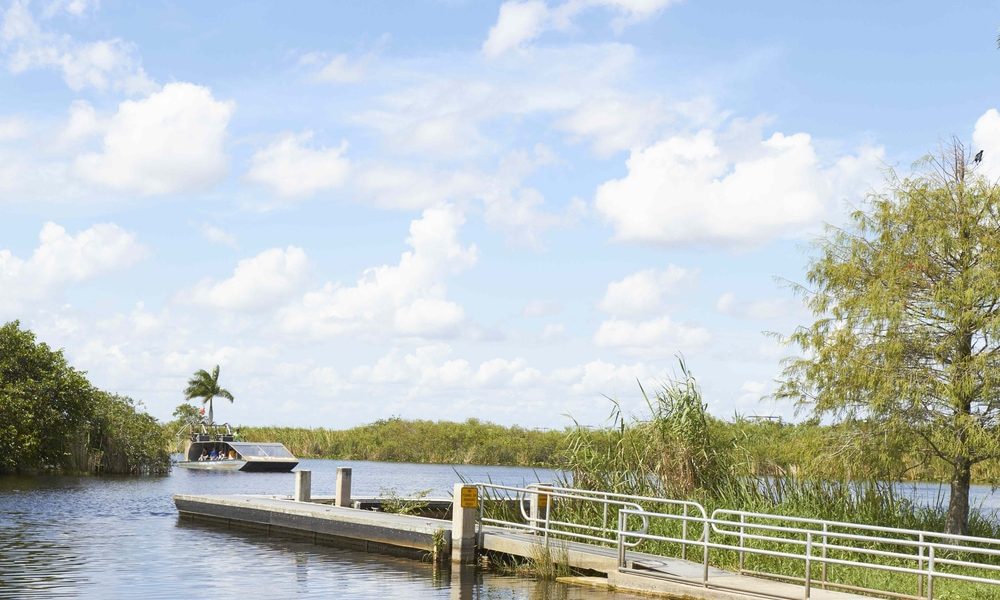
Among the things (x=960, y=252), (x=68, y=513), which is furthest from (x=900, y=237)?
(x=68, y=513)

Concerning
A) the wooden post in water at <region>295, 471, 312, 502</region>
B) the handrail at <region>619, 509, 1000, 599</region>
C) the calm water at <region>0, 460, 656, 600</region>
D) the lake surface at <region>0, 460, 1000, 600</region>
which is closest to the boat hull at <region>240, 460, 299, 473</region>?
the lake surface at <region>0, 460, 1000, 600</region>

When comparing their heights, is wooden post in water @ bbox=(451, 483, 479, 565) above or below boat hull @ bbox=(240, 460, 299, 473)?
above

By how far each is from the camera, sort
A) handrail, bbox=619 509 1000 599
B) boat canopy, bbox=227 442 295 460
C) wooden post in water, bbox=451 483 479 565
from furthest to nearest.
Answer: boat canopy, bbox=227 442 295 460 < wooden post in water, bbox=451 483 479 565 < handrail, bbox=619 509 1000 599

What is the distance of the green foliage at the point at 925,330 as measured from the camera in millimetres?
19719

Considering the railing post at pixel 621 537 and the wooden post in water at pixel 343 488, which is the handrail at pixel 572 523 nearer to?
the railing post at pixel 621 537

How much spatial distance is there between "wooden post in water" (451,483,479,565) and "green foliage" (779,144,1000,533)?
708cm

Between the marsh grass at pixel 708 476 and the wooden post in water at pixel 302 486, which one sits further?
the wooden post in water at pixel 302 486

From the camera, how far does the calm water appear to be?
60.1ft

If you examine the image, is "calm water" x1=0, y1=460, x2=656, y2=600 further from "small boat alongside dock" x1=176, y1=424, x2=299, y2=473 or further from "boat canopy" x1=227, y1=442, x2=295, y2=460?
"boat canopy" x1=227, y1=442, x2=295, y2=460

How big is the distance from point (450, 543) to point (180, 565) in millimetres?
5465

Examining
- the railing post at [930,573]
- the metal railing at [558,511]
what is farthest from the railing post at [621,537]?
the railing post at [930,573]

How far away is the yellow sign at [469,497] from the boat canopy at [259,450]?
53.6 metres

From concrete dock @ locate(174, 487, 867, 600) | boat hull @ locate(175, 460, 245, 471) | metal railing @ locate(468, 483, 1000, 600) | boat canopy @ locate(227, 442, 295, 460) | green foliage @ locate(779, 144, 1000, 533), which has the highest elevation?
green foliage @ locate(779, 144, 1000, 533)

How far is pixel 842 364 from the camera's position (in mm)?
20844
